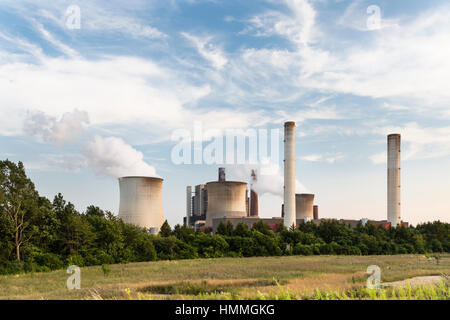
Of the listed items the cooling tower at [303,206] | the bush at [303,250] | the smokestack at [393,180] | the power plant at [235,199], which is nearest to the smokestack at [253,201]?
the power plant at [235,199]

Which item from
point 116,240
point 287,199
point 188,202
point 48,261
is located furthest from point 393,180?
point 48,261

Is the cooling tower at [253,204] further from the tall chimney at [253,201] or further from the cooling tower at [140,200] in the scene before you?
the cooling tower at [140,200]

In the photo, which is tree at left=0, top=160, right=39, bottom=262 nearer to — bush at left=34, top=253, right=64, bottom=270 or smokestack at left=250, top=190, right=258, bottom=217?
bush at left=34, top=253, right=64, bottom=270

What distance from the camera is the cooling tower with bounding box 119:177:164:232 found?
46625 millimetres

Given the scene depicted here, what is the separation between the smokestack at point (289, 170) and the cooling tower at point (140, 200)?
60.3ft

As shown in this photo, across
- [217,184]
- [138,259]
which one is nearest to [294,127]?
[217,184]

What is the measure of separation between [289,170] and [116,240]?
93.1 feet

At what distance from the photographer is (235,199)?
195 ft

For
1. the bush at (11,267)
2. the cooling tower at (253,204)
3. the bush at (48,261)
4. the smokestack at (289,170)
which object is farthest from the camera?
the cooling tower at (253,204)

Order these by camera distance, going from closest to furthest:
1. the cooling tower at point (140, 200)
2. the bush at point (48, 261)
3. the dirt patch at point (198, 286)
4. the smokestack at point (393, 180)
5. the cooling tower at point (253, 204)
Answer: the dirt patch at point (198, 286)
the bush at point (48, 261)
the cooling tower at point (140, 200)
the smokestack at point (393, 180)
the cooling tower at point (253, 204)

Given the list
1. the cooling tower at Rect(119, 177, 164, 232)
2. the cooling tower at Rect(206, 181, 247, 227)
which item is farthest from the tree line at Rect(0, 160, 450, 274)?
the cooling tower at Rect(206, 181, 247, 227)

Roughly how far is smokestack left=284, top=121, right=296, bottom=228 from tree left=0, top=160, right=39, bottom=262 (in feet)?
112

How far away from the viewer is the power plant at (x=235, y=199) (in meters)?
46.8

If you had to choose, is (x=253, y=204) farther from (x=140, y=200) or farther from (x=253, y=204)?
(x=140, y=200)
